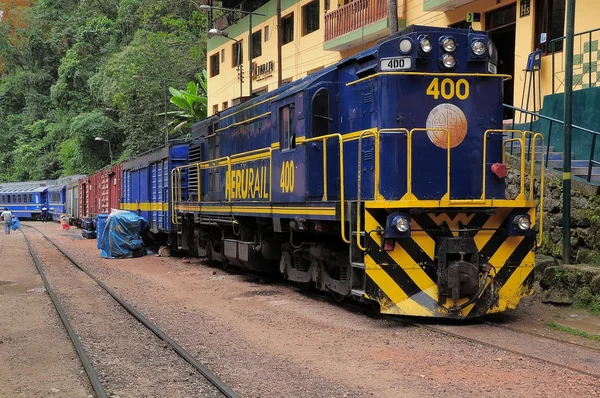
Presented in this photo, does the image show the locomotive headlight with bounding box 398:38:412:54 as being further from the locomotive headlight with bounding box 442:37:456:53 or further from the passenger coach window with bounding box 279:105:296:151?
the passenger coach window with bounding box 279:105:296:151

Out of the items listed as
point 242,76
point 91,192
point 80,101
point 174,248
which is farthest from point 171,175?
point 80,101

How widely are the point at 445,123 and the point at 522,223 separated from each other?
156 cm

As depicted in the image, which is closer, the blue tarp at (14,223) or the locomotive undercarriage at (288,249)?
the locomotive undercarriage at (288,249)

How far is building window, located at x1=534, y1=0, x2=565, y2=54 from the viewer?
14.6m

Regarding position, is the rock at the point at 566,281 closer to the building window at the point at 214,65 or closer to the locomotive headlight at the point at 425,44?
the locomotive headlight at the point at 425,44

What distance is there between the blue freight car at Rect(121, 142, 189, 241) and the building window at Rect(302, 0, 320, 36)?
8979 millimetres

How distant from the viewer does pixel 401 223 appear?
7590 mm

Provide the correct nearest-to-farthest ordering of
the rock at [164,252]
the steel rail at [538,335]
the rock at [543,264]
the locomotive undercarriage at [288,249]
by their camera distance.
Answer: the steel rail at [538,335], the locomotive undercarriage at [288,249], the rock at [543,264], the rock at [164,252]

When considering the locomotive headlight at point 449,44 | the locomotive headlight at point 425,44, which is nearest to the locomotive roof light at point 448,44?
the locomotive headlight at point 449,44

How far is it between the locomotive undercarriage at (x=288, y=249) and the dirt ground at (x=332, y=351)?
0.42 meters

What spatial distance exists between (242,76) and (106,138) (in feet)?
Answer: 91.4

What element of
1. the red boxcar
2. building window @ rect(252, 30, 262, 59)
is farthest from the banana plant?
building window @ rect(252, 30, 262, 59)

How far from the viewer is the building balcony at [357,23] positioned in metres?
20.3

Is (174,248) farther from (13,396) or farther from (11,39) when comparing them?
(11,39)
